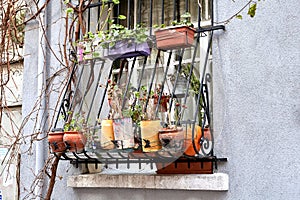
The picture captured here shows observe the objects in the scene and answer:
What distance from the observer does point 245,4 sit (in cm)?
409

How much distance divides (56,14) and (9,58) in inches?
32.7

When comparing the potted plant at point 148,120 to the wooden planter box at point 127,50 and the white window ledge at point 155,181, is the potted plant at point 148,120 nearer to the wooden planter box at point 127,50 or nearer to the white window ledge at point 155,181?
the wooden planter box at point 127,50

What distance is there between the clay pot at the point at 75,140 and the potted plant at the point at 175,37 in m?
0.93

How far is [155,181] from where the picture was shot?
4.23m

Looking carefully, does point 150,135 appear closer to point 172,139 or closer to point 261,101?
point 172,139

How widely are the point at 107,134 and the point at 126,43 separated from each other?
2.35 feet

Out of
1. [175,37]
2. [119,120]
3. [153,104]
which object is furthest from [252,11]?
[119,120]

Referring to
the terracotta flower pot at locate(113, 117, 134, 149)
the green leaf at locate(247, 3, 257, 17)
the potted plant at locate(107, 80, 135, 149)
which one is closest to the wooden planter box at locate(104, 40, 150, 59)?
the potted plant at locate(107, 80, 135, 149)

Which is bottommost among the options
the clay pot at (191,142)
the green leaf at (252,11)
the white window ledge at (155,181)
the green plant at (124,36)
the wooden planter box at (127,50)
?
the white window ledge at (155,181)

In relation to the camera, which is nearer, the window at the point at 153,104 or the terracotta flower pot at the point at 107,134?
the window at the point at 153,104

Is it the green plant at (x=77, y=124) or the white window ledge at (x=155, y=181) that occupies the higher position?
the green plant at (x=77, y=124)

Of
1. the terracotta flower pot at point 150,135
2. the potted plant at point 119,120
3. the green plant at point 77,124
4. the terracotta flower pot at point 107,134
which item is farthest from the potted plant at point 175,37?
the green plant at point 77,124

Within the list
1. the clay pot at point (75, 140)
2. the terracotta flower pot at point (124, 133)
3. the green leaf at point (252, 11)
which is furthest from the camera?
the clay pot at point (75, 140)

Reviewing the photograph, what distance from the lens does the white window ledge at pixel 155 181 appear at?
12.9 ft
